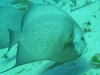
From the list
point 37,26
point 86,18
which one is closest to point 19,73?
point 37,26

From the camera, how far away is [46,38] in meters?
2.33

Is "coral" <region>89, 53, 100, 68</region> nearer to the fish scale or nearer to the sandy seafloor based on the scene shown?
the sandy seafloor

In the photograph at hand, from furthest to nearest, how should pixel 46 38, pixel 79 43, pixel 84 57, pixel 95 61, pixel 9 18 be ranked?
pixel 9 18
pixel 84 57
pixel 95 61
pixel 79 43
pixel 46 38

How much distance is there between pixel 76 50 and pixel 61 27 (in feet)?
1.26

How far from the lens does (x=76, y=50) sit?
2.41 meters

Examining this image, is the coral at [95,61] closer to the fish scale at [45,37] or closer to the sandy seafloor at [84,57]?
the sandy seafloor at [84,57]

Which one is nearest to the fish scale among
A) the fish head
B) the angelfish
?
the angelfish

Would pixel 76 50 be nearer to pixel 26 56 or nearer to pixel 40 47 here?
pixel 40 47

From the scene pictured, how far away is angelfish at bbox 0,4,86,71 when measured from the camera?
233 cm

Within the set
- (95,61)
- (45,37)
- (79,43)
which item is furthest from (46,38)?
(95,61)

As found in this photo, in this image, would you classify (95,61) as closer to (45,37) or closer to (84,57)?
(84,57)

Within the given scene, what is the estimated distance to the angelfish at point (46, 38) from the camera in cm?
233

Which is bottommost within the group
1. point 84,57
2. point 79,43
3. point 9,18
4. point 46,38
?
point 84,57

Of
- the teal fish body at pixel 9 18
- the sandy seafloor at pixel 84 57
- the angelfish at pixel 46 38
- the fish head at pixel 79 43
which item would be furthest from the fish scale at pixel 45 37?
the teal fish body at pixel 9 18
